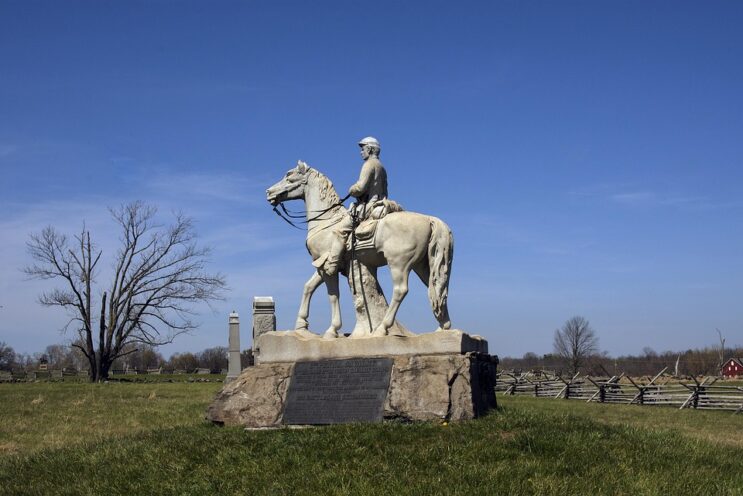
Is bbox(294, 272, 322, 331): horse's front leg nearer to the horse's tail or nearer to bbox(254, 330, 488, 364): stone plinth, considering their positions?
bbox(254, 330, 488, 364): stone plinth

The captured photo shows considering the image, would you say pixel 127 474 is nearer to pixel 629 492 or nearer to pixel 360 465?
pixel 360 465

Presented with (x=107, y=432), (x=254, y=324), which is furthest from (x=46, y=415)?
(x=254, y=324)

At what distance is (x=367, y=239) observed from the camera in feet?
33.4

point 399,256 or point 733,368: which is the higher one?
point 399,256

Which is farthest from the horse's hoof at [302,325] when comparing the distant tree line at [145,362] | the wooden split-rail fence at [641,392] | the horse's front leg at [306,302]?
the distant tree line at [145,362]

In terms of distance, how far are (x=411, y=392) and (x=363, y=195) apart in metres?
2.89

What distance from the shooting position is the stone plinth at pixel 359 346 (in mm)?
9422

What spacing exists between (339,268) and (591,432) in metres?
3.99

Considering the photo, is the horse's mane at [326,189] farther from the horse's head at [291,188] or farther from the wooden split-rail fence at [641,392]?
the wooden split-rail fence at [641,392]

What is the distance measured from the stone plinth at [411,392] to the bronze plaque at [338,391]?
12 cm

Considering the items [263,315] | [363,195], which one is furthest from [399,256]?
[263,315]

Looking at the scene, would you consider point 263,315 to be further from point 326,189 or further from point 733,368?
point 733,368

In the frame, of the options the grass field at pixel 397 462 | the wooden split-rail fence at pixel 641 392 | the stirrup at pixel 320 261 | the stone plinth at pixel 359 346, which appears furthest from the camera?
the wooden split-rail fence at pixel 641 392

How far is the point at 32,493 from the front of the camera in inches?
296
